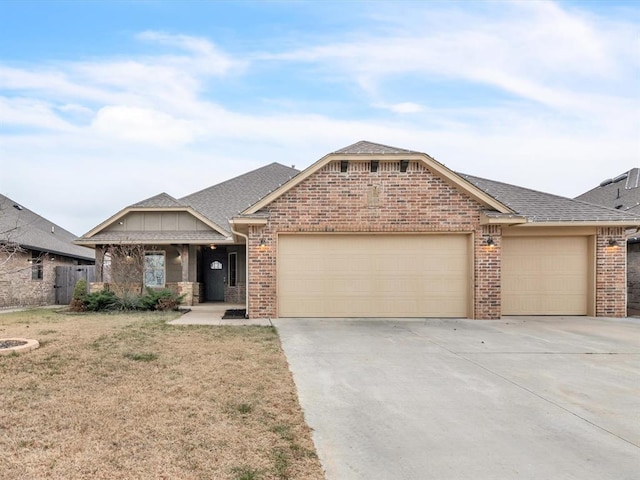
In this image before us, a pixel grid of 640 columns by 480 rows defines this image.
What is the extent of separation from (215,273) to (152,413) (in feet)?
47.1

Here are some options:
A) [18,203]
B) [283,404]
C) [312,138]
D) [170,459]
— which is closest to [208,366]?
[283,404]

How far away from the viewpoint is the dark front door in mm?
17875

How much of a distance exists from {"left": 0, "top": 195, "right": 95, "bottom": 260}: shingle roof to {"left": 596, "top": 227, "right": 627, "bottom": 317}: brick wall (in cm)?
1800

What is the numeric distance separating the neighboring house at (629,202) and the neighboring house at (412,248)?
2.96m

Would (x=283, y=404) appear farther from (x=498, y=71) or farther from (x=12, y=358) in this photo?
(x=498, y=71)

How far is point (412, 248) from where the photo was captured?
36.5 feet

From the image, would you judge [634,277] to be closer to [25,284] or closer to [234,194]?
[234,194]

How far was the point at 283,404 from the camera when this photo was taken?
14.2 feet

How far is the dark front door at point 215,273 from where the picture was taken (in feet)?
58.6

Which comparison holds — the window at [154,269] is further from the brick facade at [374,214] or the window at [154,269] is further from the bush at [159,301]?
the brick facade at [374,214]

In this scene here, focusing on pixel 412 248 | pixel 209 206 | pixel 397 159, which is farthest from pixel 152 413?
pixel 209 206

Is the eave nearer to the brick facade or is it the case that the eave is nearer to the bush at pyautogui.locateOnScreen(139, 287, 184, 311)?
the bush at pyautogui.locateOnScreen(139, 287, 184, 311)

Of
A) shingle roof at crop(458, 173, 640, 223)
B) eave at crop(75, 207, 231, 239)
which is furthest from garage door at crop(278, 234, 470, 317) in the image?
eave at crop(75, 207, 231, 239)

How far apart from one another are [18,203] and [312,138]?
1775 centimetres
